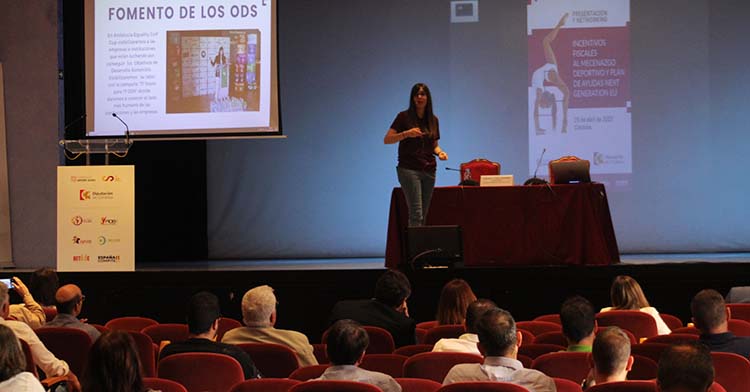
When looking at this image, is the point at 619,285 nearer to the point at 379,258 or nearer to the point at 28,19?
the point at 379,258

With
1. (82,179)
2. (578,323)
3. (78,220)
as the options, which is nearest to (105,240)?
(78,220)

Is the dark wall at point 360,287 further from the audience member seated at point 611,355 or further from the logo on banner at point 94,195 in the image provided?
the audience member seated at point 611,355

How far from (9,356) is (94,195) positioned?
14.0 feet

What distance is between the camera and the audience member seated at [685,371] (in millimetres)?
2742

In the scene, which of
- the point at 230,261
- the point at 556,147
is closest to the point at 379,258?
the point at 230,261

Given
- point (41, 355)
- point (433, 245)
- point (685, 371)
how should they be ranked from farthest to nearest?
point (433, 245), point (41, 355), point (685, 371)

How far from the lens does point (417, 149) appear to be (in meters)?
7.41

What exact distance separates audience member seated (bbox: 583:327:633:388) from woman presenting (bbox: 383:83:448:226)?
4011 mm

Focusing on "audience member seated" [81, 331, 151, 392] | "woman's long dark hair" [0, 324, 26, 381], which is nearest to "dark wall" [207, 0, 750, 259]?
"woman's long dark hair" [0, 324, 26, 381]

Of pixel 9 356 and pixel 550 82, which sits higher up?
pixel 550 82

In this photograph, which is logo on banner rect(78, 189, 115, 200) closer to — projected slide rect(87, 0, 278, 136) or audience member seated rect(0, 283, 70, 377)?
projected slide rect(87, 0, 278, 136)

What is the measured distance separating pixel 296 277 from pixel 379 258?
3.15 m

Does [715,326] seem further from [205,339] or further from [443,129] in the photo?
[443,129]

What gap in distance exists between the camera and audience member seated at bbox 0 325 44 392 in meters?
3.13
